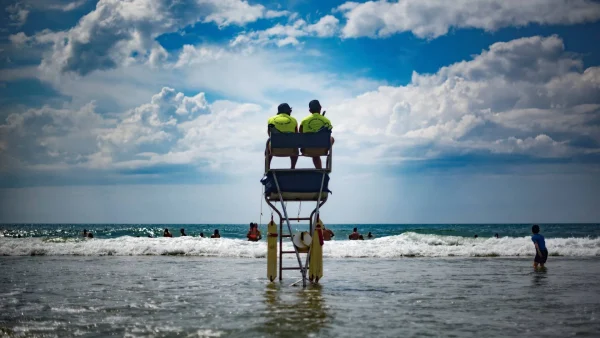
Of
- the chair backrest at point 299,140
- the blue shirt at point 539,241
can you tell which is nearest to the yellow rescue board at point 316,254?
the chair backrest at point 299,140

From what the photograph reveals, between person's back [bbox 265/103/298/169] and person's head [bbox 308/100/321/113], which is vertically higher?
person's head [bbox 308/100/321/113]

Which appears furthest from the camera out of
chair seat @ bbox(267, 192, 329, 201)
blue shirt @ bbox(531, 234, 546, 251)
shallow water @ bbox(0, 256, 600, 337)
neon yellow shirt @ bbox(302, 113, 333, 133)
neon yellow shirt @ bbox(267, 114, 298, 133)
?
blue shirt @ bbox(531, 234, 546, 251)

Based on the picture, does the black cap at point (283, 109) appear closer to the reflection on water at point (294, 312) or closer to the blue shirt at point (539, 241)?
the reflection on water at point (294, 312)

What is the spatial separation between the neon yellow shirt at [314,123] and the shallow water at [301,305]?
10.9ft

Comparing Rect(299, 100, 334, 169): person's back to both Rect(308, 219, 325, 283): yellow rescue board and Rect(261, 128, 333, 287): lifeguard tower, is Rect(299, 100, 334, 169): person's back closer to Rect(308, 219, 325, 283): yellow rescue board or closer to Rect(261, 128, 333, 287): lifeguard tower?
Rect(261, 128, 333, 287): lifeguard tower

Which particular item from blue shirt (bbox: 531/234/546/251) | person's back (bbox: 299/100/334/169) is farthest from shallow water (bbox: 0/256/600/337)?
person's back (bbox: 299/100/334/169)

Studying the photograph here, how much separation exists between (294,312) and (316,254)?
3.70 metres

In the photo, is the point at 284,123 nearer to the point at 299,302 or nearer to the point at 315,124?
the point at 315,124

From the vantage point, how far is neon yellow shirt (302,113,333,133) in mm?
11164

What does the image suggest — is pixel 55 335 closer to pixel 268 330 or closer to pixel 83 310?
pixel 83 310

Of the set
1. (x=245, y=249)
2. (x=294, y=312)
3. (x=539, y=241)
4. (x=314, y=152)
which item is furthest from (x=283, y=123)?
(x=245, y=249)

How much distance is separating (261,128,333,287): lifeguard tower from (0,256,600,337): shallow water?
77 cm

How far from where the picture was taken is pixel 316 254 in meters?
11.6

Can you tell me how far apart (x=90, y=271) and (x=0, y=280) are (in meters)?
2.74
